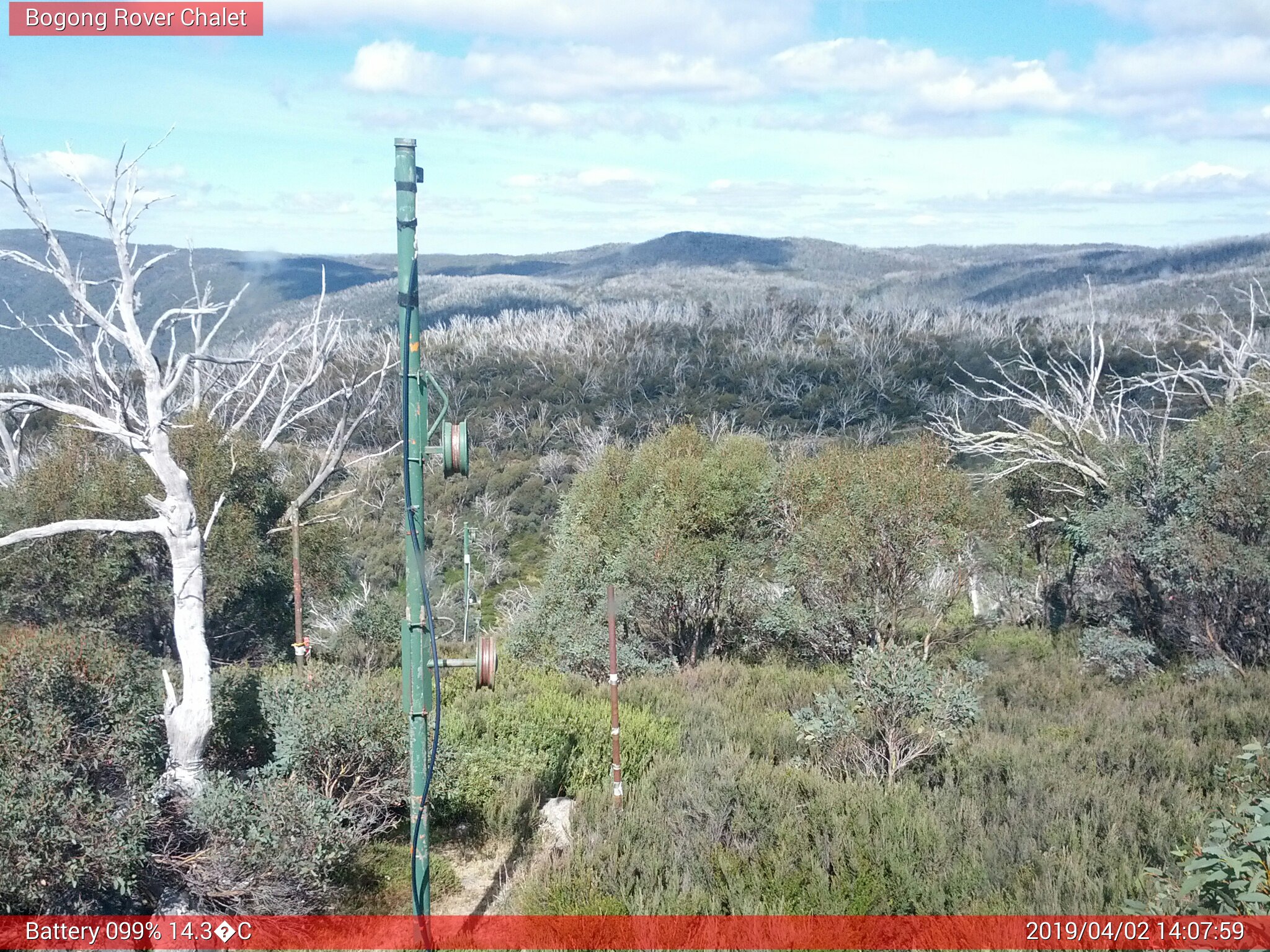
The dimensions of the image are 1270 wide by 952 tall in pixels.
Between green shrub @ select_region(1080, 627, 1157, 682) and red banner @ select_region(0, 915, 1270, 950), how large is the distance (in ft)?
32.5

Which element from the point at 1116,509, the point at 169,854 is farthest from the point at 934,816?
the point at 1116,509

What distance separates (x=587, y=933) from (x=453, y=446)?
2.89 m

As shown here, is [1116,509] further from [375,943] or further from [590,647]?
[375,943]

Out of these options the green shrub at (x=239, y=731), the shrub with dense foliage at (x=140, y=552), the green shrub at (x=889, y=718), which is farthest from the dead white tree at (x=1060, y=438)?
the green shrub at (x=239, y=731)

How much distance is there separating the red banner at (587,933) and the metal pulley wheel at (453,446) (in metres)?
2.39

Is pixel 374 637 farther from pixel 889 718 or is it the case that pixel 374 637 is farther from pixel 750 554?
pixel 889 718

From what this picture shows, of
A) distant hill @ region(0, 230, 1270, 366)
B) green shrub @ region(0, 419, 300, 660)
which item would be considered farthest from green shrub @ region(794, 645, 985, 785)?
distant hill @ region(0, 230, 1270, 366)

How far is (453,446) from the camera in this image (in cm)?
479

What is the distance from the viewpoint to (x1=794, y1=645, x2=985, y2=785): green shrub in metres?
7.75

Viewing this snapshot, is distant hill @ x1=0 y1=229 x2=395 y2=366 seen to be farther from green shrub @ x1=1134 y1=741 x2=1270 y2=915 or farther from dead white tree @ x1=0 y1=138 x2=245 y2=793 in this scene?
green shrub @ x1=1134 y1=741 x2=1270 y2=915

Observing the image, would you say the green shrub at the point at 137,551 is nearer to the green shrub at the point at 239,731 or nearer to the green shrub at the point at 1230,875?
the green shrub at the point at 239,731

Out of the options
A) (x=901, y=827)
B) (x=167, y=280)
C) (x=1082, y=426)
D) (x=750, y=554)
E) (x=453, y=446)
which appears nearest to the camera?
(x=453, y=446)

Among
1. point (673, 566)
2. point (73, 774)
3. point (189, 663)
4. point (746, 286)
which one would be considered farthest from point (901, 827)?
point (746, 286)

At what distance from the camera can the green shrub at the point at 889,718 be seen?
775cm
